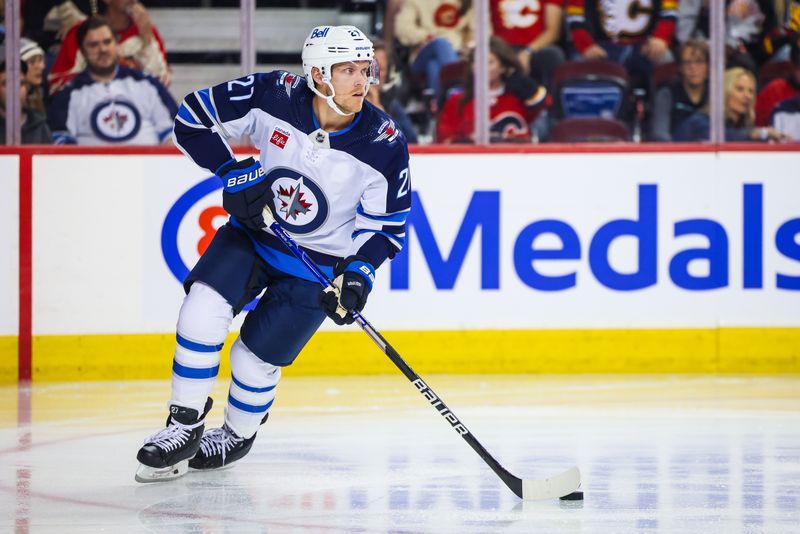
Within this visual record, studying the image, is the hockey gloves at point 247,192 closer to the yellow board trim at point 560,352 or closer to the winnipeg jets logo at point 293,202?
the winnipeg jets logo at point 293,202

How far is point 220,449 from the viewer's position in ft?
12.0

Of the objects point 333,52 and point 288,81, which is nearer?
point 333,52

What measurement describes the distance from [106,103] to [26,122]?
32 centimetres

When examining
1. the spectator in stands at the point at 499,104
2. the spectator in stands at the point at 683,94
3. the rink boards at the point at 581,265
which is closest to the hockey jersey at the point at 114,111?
the rink boards at the point at 581,265

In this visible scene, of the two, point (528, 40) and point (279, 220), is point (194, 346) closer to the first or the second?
point (279, 220)

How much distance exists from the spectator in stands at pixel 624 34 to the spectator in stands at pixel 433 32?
1.47ft

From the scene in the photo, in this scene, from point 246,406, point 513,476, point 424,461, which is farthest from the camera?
point 424,461

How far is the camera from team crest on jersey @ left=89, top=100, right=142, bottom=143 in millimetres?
5582

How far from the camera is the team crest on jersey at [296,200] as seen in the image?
3.55 metres

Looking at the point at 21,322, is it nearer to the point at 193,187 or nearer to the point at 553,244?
the point at 193,187

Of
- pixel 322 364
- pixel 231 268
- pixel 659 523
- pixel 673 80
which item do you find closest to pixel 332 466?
pixel 231 268

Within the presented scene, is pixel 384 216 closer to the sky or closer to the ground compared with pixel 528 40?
closer to the ground

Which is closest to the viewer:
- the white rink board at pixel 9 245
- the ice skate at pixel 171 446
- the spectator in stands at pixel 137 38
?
the ice skate at pixel 171 446

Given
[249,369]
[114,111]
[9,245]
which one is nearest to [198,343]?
[249,369]
